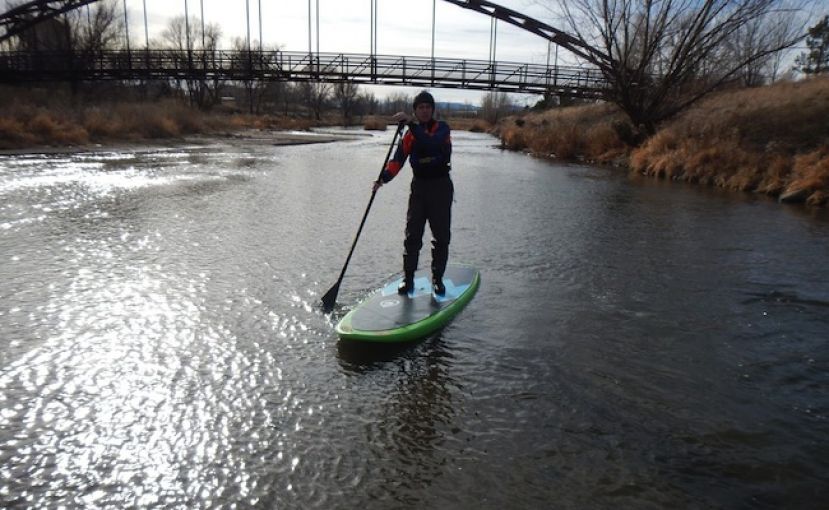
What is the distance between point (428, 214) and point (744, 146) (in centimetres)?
1673

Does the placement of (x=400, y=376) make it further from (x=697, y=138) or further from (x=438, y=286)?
(x=697, y=138)

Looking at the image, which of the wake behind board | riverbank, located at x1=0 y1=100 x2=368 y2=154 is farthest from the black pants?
riverbank, located at x1=0 y1=100 x2=368 y2=154

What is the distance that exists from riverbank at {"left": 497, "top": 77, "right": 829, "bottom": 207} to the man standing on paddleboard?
11.6 m

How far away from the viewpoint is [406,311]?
4.89 m

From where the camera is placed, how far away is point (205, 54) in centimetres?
3841

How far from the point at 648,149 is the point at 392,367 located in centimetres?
1910

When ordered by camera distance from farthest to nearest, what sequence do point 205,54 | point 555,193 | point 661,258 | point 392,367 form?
point 205,54, point 555,193, point 661,258, point 392,367

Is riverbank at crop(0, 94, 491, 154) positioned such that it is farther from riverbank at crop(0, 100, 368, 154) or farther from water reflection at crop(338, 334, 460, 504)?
water reflection at crop(338, 334, 460, 504)

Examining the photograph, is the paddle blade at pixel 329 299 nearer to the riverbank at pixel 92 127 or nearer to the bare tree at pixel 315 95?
the riverbank at pixel 92 127

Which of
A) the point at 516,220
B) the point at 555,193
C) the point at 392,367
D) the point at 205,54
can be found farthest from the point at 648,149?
the point at 205,54

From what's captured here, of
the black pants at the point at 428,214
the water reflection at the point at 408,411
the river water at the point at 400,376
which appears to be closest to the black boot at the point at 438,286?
the black pants at the point at 428,214

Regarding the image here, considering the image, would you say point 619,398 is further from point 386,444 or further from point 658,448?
point 386,444

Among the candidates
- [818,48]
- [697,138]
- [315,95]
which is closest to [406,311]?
[697,138]

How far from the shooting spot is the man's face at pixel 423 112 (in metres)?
5.02
